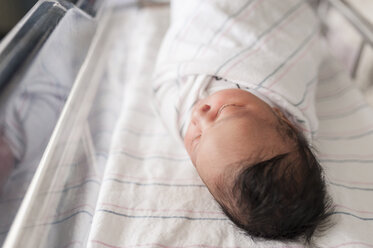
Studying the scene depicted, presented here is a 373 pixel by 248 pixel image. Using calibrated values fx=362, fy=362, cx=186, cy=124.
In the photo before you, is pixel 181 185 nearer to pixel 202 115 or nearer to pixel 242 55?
pixel 202 115

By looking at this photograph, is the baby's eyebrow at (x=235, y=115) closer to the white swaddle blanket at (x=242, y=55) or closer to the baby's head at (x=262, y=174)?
the baby's head at (x=262, y=174)

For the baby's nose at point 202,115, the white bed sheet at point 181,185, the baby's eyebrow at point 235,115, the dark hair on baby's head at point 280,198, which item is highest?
the baby's eyebrow at point 235,115

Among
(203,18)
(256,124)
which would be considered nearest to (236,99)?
(256,124)

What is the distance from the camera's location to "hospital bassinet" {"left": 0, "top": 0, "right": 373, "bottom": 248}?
0.55 m

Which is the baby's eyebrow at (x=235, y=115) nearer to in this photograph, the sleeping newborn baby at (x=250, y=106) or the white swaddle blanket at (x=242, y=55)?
the sleeping newborn baby at (x=250, y=106)

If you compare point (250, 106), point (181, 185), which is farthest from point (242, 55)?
point (181, 185)

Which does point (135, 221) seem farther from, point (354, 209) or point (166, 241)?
point (354, 209)

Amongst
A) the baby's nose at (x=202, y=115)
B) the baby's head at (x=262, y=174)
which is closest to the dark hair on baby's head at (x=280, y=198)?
the baby's head at (x=262, y=174)

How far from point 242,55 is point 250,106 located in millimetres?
187

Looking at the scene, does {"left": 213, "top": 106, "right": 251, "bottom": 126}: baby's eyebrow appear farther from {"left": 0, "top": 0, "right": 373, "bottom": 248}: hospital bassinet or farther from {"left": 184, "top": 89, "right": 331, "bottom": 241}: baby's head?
{"left": 0, "top": 0, "right": 373, "bottom": 248}: hospital bassinet

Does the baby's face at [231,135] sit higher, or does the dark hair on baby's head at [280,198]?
the baby's face at [231,135]

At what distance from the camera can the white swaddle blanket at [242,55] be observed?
0.77m

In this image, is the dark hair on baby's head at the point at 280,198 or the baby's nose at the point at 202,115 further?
the baby's nose at the point at 202,115

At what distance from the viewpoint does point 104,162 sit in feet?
2.66
